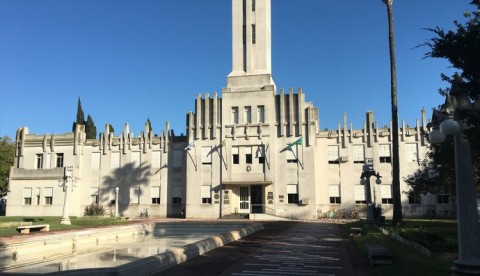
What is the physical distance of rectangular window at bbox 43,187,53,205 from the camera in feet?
151

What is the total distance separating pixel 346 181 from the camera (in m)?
41.8

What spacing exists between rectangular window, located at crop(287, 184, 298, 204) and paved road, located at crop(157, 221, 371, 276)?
2304 cm

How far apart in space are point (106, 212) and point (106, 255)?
30.8m

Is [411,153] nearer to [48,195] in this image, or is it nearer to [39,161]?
[48,195]

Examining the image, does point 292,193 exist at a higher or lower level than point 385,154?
lower

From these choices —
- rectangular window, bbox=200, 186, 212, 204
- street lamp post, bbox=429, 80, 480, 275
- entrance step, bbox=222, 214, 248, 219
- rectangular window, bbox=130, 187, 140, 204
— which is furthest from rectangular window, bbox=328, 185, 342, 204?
street lamp post, bbox=429, 80, 480, 275

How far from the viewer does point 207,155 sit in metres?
43.3

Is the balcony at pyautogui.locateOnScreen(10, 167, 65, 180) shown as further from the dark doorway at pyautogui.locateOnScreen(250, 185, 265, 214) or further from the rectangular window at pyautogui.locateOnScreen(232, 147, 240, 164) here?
the dark doorway at pyautogui.locateOnScreen(250, 185, 265, 214)

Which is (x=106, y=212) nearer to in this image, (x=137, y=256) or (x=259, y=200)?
(x=259, y=200)

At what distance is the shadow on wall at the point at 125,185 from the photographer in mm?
45438

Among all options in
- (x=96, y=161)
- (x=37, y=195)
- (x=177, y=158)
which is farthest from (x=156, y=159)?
(x=37, y=195)

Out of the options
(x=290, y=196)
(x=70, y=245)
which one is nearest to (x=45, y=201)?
(x=290, y=196)

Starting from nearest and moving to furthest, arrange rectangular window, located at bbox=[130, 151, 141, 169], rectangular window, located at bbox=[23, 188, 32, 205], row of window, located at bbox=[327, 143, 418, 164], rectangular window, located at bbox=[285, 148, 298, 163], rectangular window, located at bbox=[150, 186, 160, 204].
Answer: row of window, located at bbox=[327, 143, 418, 164] → rectangular window, located at bbox=[285, 148, 298, 163] → rectangular window, located at bbox=[150, 186, 160, 204] → rectangular window, located at bbox=[130, 151, 141, 169] → rectangular window, located at bbox=[23, 188, 32, 205]

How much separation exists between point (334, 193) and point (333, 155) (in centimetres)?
377
